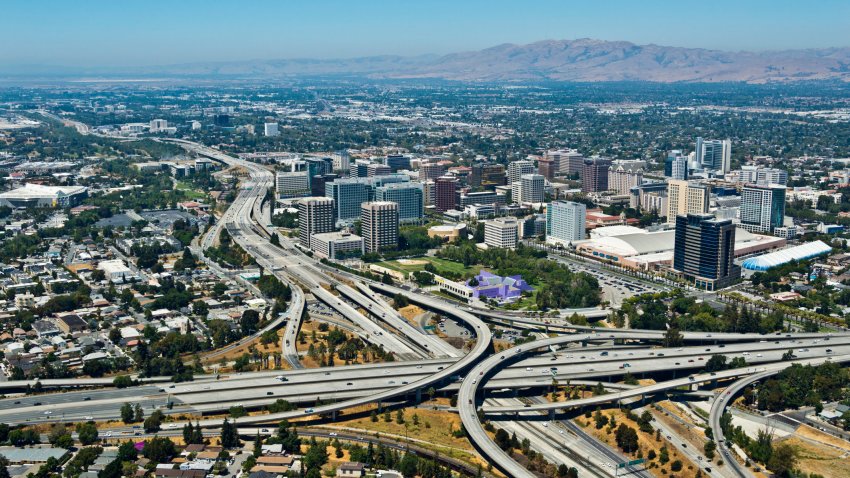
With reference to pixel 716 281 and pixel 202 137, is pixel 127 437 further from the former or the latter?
pixel 202 137

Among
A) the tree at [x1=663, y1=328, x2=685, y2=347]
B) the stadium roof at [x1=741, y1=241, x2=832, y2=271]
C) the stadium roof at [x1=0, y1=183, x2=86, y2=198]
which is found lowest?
the tree at [x1=663, y1=328, x2=685, y2=347]

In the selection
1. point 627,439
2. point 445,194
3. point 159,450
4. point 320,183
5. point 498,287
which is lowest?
point 627,439

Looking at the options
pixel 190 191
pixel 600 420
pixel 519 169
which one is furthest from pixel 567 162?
pixel 600 420

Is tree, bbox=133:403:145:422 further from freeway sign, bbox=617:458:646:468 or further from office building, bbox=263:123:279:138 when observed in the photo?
office building, bbox=263:123:279:138

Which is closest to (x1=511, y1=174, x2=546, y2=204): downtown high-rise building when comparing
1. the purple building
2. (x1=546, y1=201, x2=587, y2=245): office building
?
(x1=546, y1=201, x2=587, y2=245): office building

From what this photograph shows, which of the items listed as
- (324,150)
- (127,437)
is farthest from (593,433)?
(324,150)

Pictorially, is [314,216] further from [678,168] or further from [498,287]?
[678,168]
